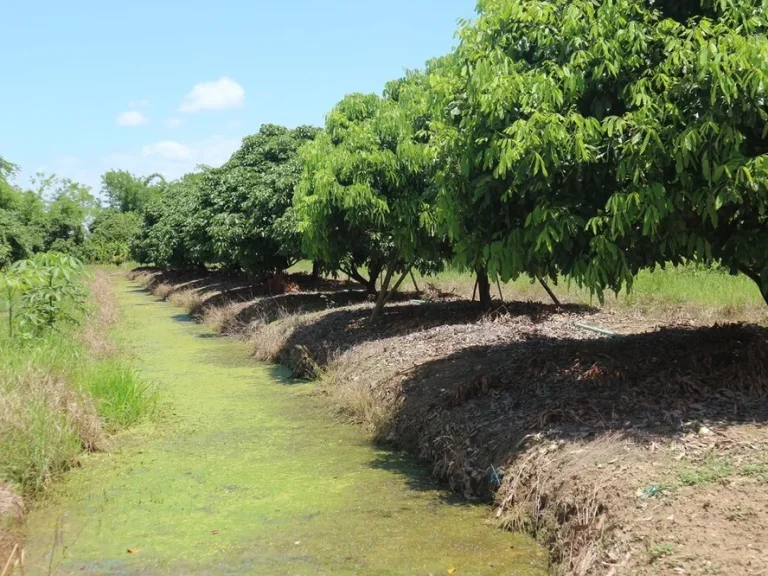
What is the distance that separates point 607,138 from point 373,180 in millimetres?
6392

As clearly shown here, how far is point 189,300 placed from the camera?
2917 cm

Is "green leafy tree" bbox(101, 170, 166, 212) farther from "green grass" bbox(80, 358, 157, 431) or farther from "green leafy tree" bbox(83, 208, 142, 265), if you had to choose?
"green grass" bbox(80, 358, 157, 431)

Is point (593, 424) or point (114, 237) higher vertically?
point (114, 237)

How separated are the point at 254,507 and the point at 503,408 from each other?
2.65 meters

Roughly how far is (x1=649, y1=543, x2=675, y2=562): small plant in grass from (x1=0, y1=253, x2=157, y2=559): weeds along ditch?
4404 millimetres

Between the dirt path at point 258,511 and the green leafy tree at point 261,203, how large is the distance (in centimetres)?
836

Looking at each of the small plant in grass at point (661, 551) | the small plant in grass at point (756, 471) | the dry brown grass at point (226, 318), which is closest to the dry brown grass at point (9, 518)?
the small plant in grass at point (661, 551)

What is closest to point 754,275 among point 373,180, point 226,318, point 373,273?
point 373,180

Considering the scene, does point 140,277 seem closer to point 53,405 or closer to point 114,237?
point 114,237

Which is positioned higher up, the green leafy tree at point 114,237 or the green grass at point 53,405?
the green leafy tree at point 114,237

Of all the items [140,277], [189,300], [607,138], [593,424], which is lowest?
[593,424]

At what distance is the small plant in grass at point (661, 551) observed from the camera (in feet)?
14.9

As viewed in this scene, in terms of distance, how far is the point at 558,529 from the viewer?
567cm

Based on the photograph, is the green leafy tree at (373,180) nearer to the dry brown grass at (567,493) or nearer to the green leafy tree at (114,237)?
the dry brown grass at (567,493)
